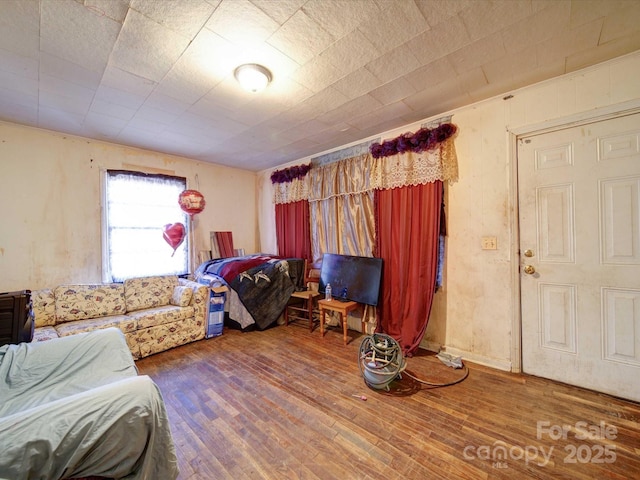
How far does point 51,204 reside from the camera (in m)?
3.12

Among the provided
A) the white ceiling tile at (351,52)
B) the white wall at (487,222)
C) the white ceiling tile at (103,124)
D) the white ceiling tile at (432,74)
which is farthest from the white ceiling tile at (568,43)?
the white ceiling tile at (103,124)

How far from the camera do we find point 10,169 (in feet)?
9.46

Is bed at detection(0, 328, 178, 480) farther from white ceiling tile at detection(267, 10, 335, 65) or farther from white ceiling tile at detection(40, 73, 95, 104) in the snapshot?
white ceiling tile at detection(40, 73, 95, 104)

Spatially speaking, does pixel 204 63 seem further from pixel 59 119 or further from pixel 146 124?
pixel 59 119

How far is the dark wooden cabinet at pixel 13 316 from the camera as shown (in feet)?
5.15

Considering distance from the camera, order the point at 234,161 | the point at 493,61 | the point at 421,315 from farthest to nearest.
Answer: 1. the point at 234,161
2. the point at 421,315
3. the point at 493,61

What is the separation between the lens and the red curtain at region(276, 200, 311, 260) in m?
4.18

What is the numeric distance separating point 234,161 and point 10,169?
256 centimetres

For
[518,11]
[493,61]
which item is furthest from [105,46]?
[493,61]

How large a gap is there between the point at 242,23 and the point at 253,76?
440 mm

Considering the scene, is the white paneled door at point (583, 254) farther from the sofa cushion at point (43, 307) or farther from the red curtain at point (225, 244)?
the sofa cushion at point (43, 307)

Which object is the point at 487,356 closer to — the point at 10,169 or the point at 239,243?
the point at 239,243

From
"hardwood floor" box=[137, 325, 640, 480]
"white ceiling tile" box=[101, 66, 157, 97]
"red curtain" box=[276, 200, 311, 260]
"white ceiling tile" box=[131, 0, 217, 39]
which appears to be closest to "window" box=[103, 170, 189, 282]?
"red curtain" box=[276, 200, 311, 260]

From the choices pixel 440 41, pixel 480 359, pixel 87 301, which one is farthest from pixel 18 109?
pixel 480 359
